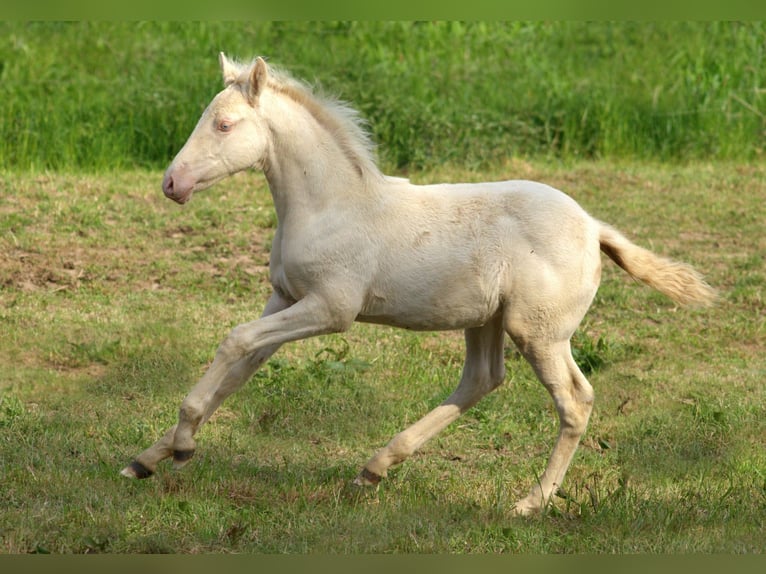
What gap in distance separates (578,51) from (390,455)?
9.12 meters

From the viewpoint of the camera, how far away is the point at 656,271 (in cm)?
621

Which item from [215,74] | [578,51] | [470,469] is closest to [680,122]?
[578,51]

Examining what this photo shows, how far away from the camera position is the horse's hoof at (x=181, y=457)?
5695 millimetres

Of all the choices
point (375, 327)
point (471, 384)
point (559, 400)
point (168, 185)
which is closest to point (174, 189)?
point (168, 185)

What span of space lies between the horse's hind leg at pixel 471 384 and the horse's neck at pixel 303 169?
1.04 m

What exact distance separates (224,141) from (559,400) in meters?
2.02

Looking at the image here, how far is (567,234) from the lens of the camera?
231 inches

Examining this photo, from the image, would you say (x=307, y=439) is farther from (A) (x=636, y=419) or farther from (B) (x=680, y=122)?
(B) (x=680, y=122)

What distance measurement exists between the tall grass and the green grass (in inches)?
22.8

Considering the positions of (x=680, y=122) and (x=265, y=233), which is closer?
(x=265, y=233)

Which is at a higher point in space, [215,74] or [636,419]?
[215,74]

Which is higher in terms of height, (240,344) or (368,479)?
(240,344)

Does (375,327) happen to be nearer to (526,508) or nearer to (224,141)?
(526,508)

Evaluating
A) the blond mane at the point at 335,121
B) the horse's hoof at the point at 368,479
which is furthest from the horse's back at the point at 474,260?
the horse's hoof at the point at 368,479
